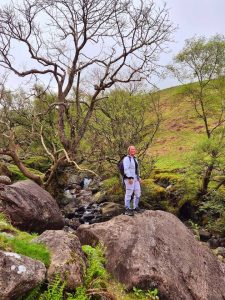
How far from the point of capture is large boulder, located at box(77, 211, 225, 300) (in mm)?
11336

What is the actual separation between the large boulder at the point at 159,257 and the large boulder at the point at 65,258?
72.1 inches

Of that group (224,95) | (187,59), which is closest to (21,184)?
(187,59)

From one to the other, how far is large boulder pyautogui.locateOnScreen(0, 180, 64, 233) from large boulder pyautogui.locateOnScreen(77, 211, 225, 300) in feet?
11.3

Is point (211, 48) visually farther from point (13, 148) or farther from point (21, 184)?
point (21, 184)

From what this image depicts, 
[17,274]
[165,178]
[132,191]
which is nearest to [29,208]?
[132,191]

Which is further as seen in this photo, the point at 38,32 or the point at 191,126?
the point at 191,126

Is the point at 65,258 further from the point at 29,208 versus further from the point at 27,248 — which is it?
the point at 29,208

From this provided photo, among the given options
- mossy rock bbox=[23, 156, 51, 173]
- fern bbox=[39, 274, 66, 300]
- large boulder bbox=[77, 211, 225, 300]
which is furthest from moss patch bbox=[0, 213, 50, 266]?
mossy rock bbox=[23, 156, 51, 173]

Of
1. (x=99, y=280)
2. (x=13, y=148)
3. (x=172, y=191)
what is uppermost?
(x=13, y=148)

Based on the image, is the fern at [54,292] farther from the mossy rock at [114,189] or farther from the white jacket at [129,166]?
the mossy rock at [114,189]

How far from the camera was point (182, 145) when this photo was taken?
5844 centimetres

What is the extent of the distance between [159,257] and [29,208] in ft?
21.8

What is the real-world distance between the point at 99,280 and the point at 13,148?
14.3 meters

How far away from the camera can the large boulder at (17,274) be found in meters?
7.63
